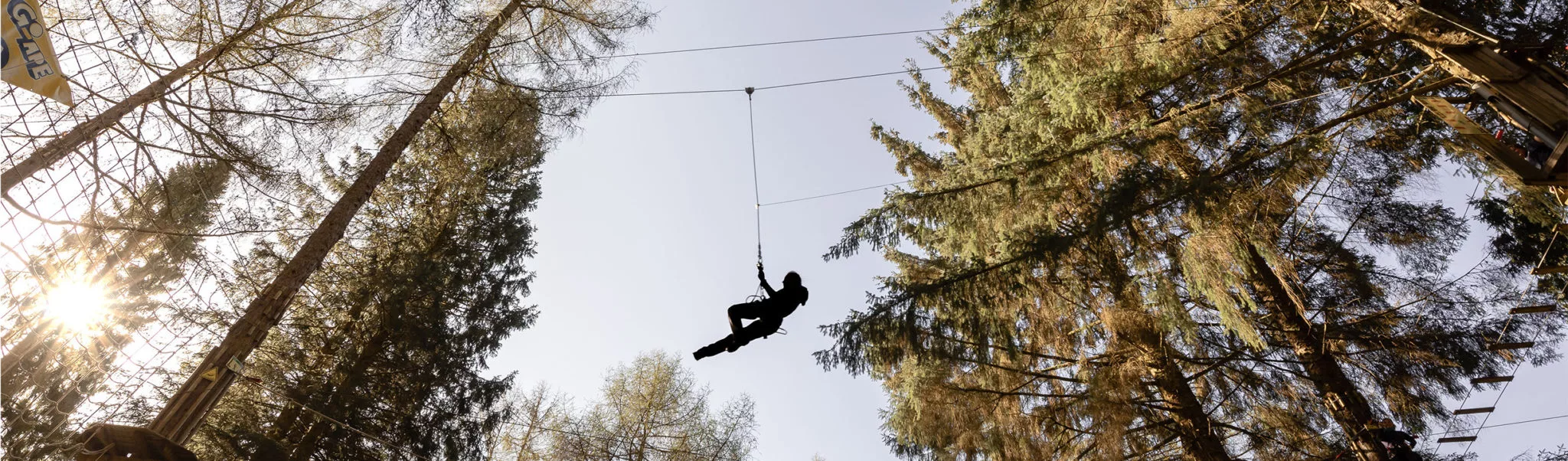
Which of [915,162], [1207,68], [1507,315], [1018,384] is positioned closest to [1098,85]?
[1207,68]

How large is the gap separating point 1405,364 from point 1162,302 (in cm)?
472

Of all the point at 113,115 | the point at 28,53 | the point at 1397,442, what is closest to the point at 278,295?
the point at 113,115

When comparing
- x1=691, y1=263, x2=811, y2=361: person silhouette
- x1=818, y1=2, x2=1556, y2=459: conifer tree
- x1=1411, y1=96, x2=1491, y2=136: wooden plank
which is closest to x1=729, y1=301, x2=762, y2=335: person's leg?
x1=691, y1=263, x2=811, y2=361: person silhouette

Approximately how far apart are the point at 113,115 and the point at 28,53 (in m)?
1.53

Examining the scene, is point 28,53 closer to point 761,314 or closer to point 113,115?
point 113,115

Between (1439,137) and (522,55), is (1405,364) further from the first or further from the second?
(522,55)

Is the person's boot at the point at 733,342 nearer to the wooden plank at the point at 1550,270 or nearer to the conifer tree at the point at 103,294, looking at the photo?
the conifer tree at the point at 103,294

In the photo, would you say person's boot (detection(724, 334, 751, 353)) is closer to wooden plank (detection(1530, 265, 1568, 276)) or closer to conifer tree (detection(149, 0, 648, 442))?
conifer tree (detection(149, 0, 648, 442))

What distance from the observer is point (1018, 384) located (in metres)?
9.93

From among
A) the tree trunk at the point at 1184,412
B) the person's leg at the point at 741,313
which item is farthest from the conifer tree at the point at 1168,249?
the person's leg at the point at 741,313

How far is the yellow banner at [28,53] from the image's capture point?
14.5 feet

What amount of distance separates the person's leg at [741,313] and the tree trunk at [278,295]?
4.11 metres

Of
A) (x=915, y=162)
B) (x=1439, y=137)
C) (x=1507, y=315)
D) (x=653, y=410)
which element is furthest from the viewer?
(x=653, y=410)

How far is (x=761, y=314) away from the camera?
7227mm
